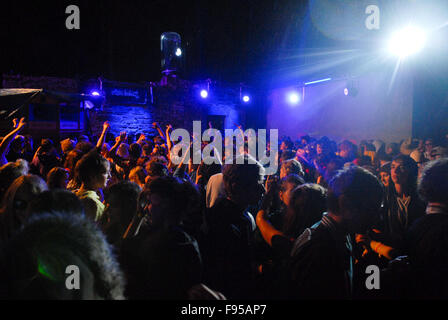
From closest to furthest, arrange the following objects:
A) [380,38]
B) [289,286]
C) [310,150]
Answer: [289,286]
[310,150]
[380,38]

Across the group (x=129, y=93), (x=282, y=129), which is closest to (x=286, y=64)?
(x=282, y=129)

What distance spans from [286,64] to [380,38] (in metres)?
5.45

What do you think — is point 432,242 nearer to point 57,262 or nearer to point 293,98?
point 57,262

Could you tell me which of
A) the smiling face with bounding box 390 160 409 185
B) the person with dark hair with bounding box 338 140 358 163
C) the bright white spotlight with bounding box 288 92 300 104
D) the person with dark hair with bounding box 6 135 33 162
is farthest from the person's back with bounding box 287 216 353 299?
the bright white spotlight with bounding box 288 92 300 104

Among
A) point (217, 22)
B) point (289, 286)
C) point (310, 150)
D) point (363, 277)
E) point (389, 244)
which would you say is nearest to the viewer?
point (289, 286)

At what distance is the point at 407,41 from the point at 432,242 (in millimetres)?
8115

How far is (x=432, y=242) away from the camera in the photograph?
166 centimetres

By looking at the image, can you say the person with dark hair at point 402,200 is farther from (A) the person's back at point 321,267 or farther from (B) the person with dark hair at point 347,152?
(B) the person with dark hair at point 347,152

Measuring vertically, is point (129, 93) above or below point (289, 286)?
above

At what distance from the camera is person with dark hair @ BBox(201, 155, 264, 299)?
67.8 inches

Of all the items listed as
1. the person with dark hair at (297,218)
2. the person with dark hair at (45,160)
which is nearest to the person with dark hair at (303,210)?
the person with dark hair at (297,218)

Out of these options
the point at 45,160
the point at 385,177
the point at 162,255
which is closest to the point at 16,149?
the point at 45,160

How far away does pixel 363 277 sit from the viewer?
6.39ft

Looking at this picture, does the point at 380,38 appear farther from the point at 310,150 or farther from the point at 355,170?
the point at 355,170
